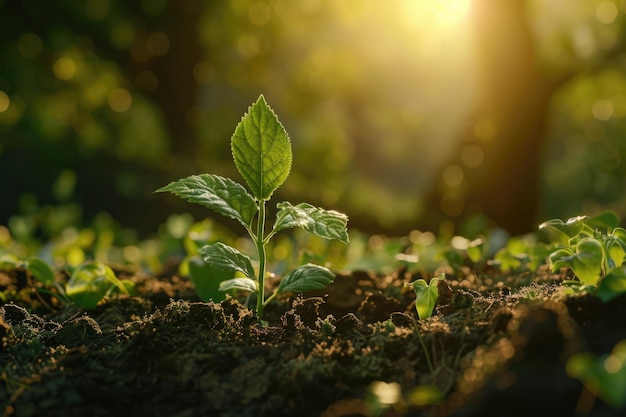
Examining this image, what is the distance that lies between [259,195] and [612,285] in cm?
86

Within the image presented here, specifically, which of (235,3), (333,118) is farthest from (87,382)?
(333,118)

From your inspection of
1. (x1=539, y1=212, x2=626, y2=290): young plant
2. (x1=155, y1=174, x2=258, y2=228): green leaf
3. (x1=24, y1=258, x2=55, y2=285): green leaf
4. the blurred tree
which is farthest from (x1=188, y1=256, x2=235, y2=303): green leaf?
the blurred tree

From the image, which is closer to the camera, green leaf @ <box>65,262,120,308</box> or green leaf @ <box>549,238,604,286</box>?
green leaf @ <box>549,238,604,286</box>

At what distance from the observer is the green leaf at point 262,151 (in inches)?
63.7

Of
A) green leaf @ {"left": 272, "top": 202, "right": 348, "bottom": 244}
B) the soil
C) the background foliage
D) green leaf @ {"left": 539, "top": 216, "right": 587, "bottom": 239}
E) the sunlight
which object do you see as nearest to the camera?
the soil

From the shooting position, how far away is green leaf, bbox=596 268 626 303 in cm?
133

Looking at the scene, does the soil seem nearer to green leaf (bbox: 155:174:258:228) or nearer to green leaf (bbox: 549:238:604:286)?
green leaf (bbox: 549:238:604:286)

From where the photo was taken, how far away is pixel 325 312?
188 cm

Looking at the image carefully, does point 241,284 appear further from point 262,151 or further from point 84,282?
point 84,282

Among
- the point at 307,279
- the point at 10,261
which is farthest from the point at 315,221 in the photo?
the point at 10,261

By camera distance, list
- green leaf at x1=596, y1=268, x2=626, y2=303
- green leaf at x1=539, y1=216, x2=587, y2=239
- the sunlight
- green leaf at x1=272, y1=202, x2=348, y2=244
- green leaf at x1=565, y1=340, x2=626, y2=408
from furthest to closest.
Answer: the sunlight
green leaf at x1=539, y1=216, x2=587, y2=239
green leaf at x1=272, y1=202, x2=348, y2=244
green leaf at x1=596, y1=268, x2=626, y2=303
green leaf at x1=565, y1=340, x2=626, y2=408

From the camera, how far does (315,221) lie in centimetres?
159

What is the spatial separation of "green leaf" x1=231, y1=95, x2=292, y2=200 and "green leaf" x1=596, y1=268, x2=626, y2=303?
2.58 feet

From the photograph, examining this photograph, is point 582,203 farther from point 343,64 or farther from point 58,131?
point 58,131
